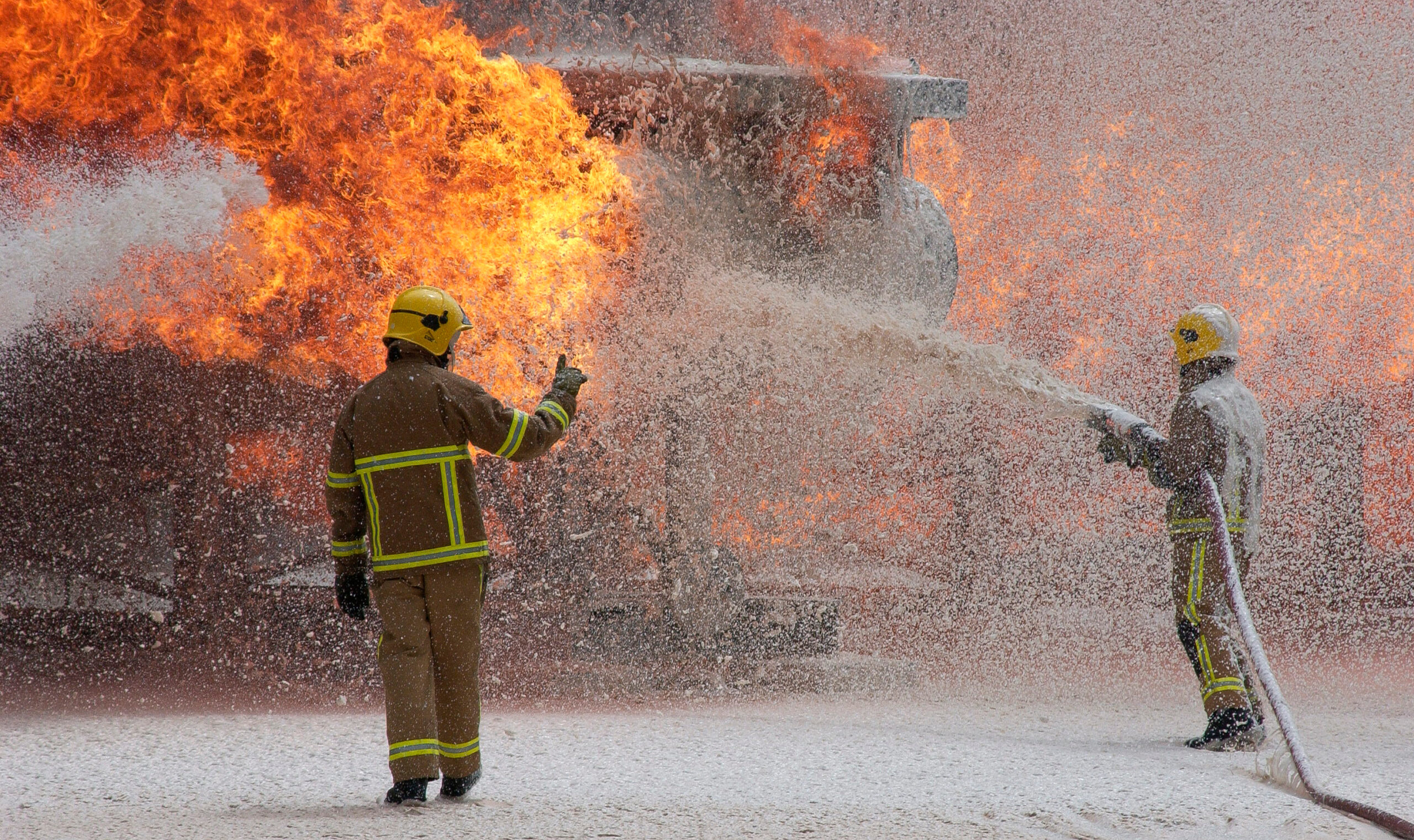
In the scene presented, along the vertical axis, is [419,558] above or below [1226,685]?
above

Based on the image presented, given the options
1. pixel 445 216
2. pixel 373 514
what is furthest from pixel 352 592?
pixel 445 216

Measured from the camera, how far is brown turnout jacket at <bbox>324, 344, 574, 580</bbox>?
3.24 meters

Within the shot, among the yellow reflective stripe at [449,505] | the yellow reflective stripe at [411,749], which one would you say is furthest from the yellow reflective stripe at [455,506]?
the yellow reflective stripe at [411,749]

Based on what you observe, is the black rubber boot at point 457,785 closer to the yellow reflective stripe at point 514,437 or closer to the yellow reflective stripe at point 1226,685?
the yellow reflective stripe at point 514,437

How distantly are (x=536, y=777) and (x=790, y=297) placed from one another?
2.87 meters

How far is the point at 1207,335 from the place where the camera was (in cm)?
450

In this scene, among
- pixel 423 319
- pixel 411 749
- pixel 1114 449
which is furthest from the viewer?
pixel 1114 449

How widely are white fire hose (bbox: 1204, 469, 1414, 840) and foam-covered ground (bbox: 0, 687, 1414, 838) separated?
0.06 metres

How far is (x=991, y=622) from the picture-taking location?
8.09m

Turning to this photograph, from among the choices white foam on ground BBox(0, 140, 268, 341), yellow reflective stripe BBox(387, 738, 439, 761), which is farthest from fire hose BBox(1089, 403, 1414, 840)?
white foam on ground BBox(0, 140, 268, 341)

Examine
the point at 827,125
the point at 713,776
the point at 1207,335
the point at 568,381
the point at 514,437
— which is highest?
the point at 827,125

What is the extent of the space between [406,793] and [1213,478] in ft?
10.9

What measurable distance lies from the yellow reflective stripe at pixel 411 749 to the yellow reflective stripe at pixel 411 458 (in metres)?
0.81

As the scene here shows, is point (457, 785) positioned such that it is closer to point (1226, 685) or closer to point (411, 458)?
point (411, 458)
